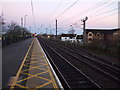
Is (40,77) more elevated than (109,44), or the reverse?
(109,44)

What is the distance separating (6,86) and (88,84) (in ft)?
12.9

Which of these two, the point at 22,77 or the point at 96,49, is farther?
the point at 96,49

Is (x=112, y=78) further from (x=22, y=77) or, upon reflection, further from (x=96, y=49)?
(x=96, y=49)

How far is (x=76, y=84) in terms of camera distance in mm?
7586

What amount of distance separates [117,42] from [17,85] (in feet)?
47.8

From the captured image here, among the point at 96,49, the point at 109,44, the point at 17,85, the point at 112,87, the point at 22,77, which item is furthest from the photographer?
A: the point at 96,49

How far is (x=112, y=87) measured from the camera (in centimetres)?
724

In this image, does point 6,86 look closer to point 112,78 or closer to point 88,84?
point 88,84

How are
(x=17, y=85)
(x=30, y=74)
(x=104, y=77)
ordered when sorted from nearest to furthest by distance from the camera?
(x=17, y=85) < (x=30, y=74) < (x=104, y=77)

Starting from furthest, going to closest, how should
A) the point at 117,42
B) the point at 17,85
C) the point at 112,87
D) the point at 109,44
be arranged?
the point at 109,44
the point at 117,42
the point at 112,87
the point at 17,85

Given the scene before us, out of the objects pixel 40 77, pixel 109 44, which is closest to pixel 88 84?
pixel 40 77

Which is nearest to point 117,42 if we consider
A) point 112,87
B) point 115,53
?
point 115,53

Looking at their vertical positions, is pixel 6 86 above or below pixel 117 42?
below

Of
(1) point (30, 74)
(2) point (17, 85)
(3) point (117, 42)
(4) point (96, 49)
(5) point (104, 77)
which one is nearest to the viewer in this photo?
(2) point (17, 85)
